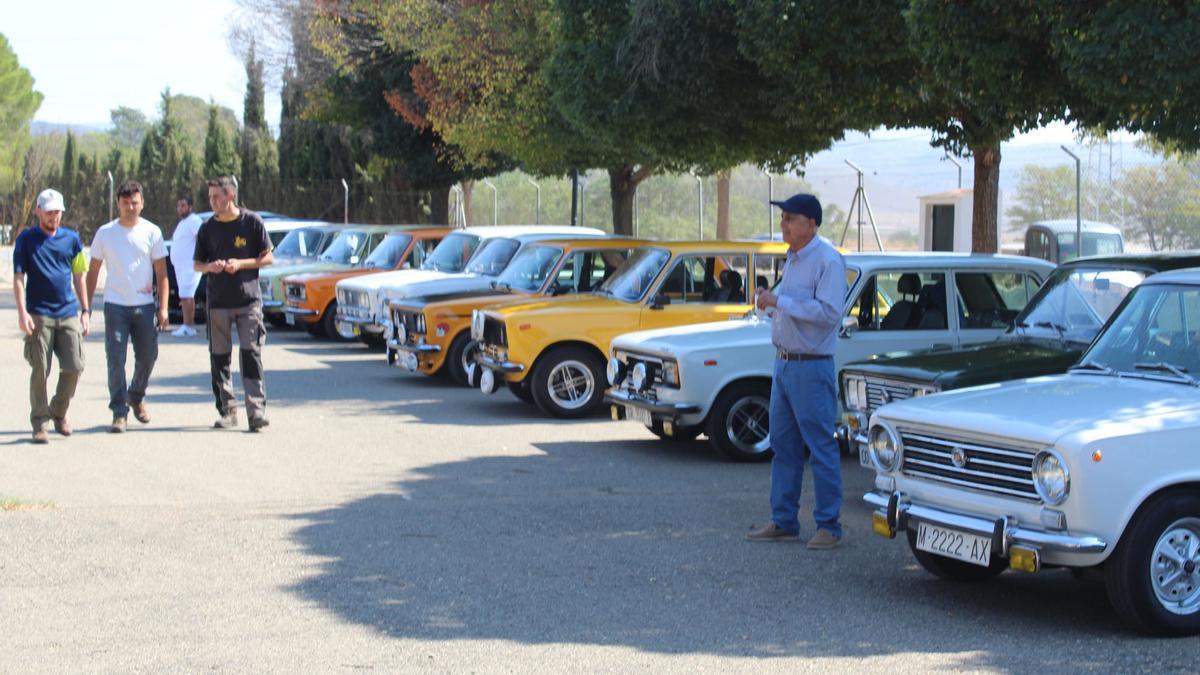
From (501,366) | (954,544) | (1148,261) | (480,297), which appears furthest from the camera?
(480,297)

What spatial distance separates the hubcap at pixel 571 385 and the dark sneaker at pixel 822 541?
575 cm

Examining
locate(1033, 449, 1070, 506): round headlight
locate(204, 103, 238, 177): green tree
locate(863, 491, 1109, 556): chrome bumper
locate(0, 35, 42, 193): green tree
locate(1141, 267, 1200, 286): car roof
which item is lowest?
locate(863, 491, 1109, 556): chrome bumper

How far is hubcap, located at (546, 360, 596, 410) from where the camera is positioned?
45.1 feet

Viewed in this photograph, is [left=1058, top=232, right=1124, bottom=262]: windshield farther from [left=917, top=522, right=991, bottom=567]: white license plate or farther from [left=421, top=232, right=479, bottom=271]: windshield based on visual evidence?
[left=917, top=522, right=991, bottom=567]: white license plate

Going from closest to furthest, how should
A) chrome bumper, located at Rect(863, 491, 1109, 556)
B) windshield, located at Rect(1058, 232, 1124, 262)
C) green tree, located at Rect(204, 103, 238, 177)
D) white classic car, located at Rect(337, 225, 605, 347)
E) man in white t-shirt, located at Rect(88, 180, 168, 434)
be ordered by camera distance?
1. chrome bumper, located at Rect(863, 491, 1109, 556)
2. man in white t-shirt, located at Rect(88, 180, 168, 434)
3. white classic car, located at Rect(337, 225, 605, 347)
4. windshield, located at Rect(1058, 232, 1124, 262)
5. green tree, located at Rect(204, 103, 238, 177)

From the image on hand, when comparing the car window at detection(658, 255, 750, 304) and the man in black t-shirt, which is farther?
the car window at detection(658, 255, 750, 304)

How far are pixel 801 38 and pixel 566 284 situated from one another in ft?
11.7

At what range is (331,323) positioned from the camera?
2164 centimetres

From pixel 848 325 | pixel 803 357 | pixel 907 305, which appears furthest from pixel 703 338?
pixel 803 357

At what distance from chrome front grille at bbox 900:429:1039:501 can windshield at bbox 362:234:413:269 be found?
14.9 metres

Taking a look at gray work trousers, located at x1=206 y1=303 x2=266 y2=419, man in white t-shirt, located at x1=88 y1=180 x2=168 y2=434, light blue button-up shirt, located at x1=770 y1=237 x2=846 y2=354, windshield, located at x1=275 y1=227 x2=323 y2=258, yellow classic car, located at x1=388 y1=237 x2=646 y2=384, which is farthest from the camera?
windshield, located at x1=275 y1=227 x2=323 y2=258

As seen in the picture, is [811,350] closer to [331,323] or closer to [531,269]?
[531,269]

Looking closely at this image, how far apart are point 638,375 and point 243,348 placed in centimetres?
334

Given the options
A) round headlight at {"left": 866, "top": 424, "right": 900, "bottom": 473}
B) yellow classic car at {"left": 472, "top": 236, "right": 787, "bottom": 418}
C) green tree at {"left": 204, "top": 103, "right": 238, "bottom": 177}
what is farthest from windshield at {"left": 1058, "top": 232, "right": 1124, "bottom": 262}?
green tree at {"left": 204, "top": 103, "right": 238, "bottom": 177}
